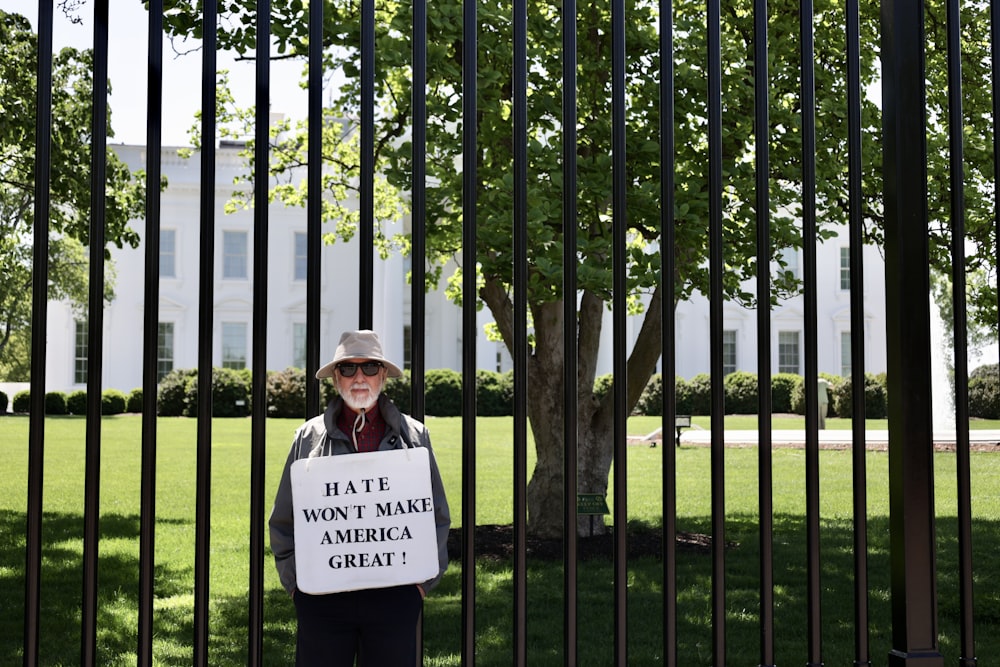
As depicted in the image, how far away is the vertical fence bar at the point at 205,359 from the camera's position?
2.86 m

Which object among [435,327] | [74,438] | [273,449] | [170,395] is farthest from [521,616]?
[435,327]

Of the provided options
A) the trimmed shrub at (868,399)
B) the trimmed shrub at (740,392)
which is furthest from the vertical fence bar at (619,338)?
the trimmed shrub at (740,392)

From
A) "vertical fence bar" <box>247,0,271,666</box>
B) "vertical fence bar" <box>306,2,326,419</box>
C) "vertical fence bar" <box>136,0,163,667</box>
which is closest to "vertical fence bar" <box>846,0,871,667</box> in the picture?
"vertical fence bar" <box>306,2,326,419</box>

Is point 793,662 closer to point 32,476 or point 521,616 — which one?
point 521,616

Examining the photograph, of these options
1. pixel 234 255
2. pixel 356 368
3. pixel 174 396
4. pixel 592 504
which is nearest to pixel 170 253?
pixel 234 255

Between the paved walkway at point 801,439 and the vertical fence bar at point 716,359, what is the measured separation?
17271 millimetres

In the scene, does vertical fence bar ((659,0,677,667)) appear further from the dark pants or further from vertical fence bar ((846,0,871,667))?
the dark pants

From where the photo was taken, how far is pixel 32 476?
2.86 m

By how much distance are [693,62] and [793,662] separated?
14.9ft

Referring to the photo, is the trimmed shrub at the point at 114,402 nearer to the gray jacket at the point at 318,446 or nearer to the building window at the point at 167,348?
the building window at the point at 167,348

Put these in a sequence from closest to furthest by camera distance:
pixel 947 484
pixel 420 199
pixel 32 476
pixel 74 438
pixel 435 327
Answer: pixel 32 476 < pixel 420 199 < pixel 947 484 < pixel 74 438 < pixel 435 327

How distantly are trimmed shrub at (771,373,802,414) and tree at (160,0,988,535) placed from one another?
2223cm

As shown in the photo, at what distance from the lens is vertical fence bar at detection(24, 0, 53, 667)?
2.82 m

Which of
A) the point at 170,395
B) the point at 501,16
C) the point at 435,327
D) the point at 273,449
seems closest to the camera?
the point at 501,16
